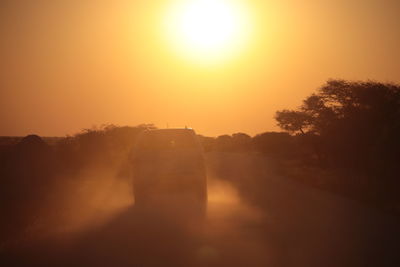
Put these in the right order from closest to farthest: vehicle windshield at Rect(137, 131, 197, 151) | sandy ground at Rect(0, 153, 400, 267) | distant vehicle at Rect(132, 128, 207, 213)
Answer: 1. sandy ground at Rect(0, 153, 400, 267)
2. distant vehicle at Rect(132, 128, 207, 213)
3. vehicle windshield at Rect(137, 131, 197, 151)

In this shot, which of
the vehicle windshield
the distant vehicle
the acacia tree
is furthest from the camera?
the acacia tree

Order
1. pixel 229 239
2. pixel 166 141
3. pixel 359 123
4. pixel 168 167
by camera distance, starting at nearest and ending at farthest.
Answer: pixel 229 239, pixel 168 167, pixel 166 141, pixel 359 123

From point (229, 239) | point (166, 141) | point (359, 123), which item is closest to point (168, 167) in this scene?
point (166, 141)

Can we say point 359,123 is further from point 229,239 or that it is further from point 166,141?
point 229,239

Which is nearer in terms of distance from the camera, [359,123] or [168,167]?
[168,167]

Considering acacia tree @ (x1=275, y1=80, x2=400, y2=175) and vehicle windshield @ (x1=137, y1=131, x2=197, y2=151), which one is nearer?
vehicle windshield @ (x1=137, y1=131, x2=197, y2=151)

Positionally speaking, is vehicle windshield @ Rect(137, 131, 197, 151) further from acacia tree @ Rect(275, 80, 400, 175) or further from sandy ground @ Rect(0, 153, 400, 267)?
acacia tree @ Rect(275, 80, 400, 175)

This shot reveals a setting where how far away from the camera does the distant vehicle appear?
15375 mm

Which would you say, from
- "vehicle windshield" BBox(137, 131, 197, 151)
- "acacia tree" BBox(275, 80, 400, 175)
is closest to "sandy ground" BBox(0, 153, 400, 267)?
"vehicle windshield" BBox(137, 131, 197, 151)

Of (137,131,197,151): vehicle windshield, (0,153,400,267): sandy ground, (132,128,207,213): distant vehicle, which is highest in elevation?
(137,131,197,151): vehicle windshield

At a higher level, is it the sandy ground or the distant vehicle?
the distant vehicle

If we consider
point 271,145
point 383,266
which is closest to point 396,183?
point 383,266

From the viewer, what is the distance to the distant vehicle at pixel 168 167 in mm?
15375

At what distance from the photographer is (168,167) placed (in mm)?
15398
